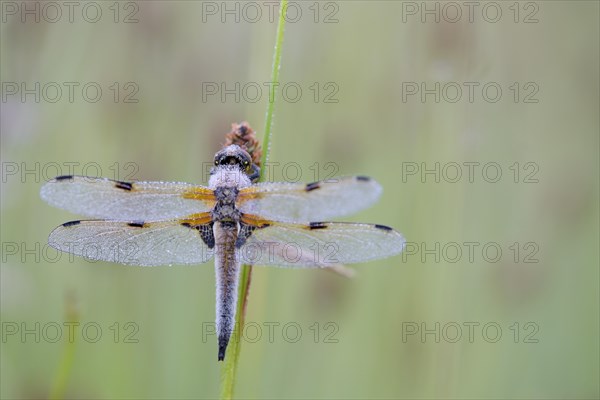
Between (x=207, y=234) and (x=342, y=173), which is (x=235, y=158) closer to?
(x=207, y=234)

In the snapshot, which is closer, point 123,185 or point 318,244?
point 318,244

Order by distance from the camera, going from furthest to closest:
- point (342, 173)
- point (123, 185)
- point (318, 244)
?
point (342, 173), point (123, 185), point (318, 244)

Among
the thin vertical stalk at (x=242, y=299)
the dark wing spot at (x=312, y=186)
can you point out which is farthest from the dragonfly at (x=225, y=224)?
the thin vertical stalk at (x=242, y=299)

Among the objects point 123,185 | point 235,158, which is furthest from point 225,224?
point 123,185

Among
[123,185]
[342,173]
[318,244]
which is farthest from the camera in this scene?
[342,173]

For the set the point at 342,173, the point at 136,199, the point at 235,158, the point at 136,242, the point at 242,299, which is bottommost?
the point at 242,299

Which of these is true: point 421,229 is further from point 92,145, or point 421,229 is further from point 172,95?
point 92,145

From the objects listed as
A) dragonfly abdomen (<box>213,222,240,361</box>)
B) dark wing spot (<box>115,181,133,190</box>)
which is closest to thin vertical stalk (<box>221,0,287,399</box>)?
dragonfly abdomen (<box>213,222,240,361</box>)

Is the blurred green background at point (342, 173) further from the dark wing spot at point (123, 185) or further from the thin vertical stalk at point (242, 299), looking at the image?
the thin vertical stalk at point (242, 299)
